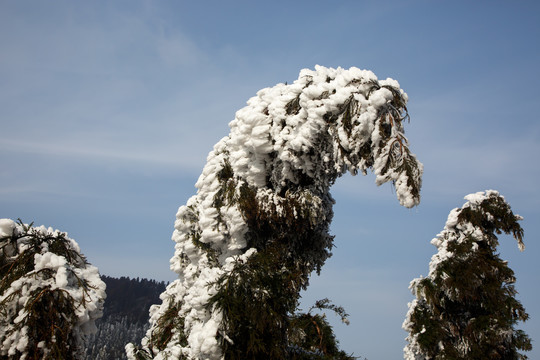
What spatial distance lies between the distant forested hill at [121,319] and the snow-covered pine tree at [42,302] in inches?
5509

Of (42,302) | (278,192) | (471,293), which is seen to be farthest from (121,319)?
(42,302)

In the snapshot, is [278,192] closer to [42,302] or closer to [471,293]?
[42,302]

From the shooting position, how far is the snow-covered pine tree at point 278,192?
567cm

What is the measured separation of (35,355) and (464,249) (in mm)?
11973

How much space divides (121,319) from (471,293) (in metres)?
180

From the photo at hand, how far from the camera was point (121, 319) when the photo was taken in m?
173

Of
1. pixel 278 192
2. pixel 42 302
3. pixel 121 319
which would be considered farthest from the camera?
pixel 121 319

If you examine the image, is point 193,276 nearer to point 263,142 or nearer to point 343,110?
point 263,142

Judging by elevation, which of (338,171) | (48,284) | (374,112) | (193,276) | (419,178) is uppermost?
(374,112)

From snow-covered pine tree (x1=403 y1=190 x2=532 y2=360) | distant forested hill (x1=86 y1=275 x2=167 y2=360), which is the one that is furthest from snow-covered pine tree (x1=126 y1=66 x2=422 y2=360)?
distant forested hill (x1=86 y1=275 x2=167 y2=360)

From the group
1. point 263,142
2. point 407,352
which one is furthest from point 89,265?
point 407,352

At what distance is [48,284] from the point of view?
382 cm

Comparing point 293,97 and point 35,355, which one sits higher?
point 293,97

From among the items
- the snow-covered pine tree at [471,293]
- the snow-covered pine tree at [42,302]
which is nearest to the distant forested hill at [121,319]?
the snow-covered pine tree at [471,293]
